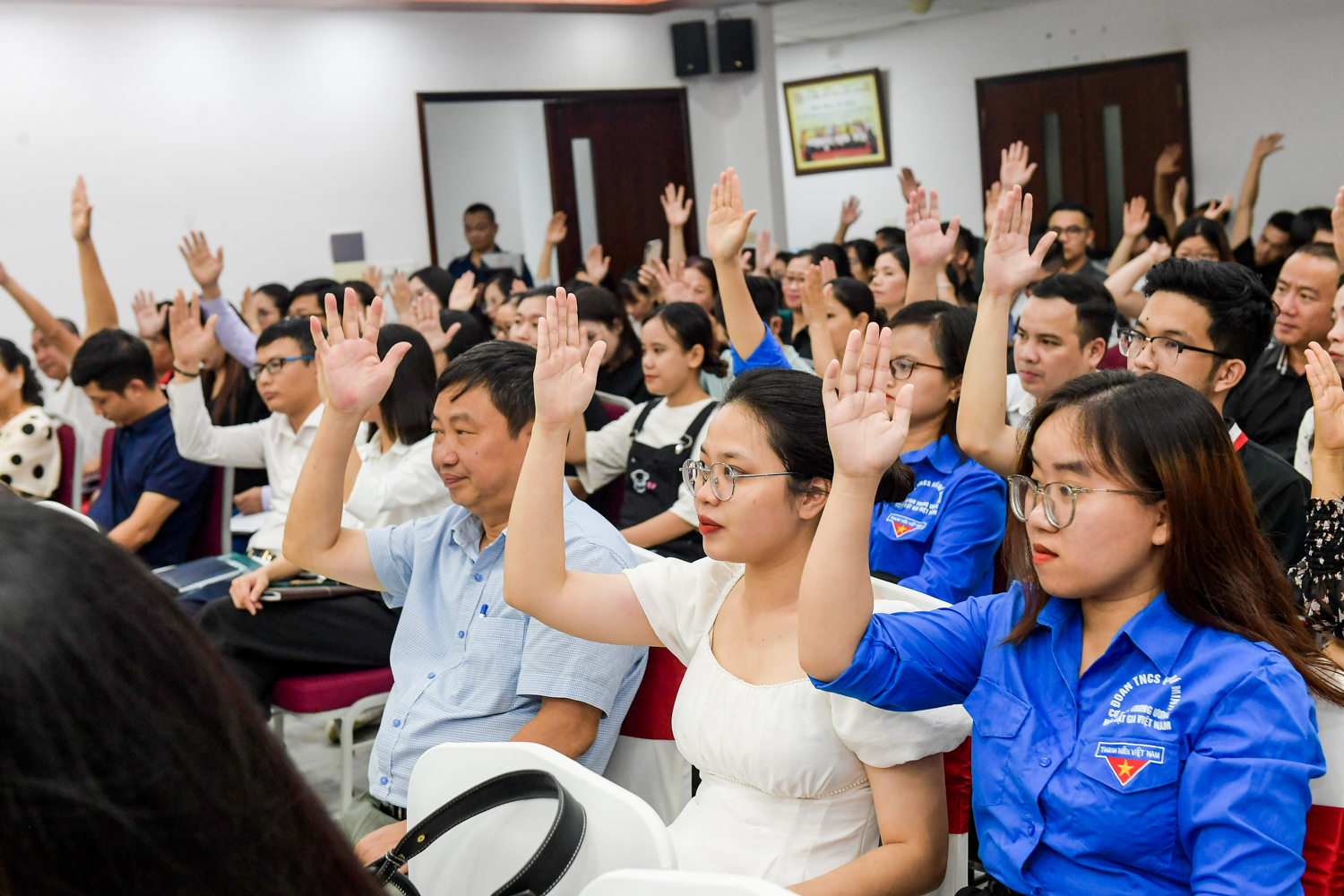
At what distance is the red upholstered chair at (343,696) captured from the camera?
2.79 meters

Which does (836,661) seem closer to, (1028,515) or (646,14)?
(1028,515)

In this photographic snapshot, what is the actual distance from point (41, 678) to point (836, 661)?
1.01m

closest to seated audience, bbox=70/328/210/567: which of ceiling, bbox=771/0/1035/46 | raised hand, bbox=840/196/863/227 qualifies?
raised hand, bbox=840/196/863/227

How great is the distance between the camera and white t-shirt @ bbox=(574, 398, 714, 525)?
11.6 feet

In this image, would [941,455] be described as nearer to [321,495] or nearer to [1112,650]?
[1112,650]

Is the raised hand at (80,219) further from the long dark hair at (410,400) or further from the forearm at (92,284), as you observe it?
the long dark hair at (410,400)

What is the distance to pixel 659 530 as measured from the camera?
3359 millimetres

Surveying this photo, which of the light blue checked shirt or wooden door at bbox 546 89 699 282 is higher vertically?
wooden door at bbox 546 89 699 282

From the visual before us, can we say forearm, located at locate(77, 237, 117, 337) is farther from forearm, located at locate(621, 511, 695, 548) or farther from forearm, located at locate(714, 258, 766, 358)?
forearm, located at locate(714, 258, 766, 358)

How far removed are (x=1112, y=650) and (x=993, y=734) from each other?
175mm

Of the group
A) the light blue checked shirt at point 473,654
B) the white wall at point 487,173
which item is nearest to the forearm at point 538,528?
the light blue checked shirt at point 473,654

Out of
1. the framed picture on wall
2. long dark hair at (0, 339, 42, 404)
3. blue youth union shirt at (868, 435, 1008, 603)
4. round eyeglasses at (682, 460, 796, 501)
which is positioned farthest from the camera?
the framed picture on wall

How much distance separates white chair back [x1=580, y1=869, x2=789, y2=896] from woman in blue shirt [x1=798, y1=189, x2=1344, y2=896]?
0.35 metres

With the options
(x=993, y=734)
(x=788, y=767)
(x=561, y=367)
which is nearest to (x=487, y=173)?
(x=561, y=367)
